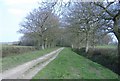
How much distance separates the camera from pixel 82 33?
144 ft

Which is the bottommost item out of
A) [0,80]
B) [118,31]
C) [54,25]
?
[0,80]

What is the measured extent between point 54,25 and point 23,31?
7.90m

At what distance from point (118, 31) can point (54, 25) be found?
38.2 meters

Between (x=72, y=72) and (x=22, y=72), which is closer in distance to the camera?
(x=22, y=72)

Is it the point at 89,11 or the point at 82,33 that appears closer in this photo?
the point at 89,11

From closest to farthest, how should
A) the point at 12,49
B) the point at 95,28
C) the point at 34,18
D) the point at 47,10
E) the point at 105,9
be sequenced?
the point at 47,10 < the point at 105,9 < the point at 95,28 < the point at 12,49 < the point at 34,18

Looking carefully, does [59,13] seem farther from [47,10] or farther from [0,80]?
[0,80]

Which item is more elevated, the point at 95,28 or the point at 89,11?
the point at 89,11

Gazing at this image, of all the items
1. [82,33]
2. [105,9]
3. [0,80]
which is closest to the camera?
[0,80]

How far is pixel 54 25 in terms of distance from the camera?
185 feet

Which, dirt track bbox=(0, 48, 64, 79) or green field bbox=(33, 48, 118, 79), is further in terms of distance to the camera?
green field bbox=(33, 48, 118, 79)

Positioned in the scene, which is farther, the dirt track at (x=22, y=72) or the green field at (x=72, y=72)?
the green field at (x=72, y=72)

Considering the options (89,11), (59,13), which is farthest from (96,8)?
(59,13)

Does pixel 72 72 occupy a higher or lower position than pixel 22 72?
lower
